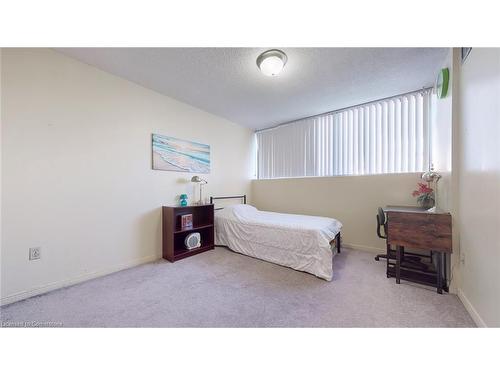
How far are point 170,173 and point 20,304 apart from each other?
1.93 m

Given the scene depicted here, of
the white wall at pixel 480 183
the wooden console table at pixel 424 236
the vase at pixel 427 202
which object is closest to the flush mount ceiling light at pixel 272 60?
the white wall at pixel 480 183

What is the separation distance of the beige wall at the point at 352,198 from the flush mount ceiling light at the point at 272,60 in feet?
6.96

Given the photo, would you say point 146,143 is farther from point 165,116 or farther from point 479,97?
point 479,97

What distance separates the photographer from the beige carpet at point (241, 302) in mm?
1360

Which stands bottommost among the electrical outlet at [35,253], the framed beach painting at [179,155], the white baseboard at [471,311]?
the white baseboard at [471,311]

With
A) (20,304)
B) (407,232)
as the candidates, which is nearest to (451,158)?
(407,232)

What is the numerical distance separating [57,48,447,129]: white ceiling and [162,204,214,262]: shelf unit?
5.72 ft

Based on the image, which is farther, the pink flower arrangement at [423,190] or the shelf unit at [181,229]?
the shelf unit at [181,229]

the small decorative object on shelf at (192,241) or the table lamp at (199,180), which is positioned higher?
the table lamp at (199,180)

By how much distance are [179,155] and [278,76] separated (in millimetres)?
1867

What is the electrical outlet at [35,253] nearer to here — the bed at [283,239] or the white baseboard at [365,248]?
the bed at [283,239]

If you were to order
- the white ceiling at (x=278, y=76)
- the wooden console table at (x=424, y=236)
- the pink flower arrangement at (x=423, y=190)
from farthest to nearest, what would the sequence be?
the pink flower arrangement at (x=423, y=190), the white ceiling at (x=278, y=76), the wooden console table at (x=424, y=236)

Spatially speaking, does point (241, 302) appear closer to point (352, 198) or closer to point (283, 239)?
point (283, 239)

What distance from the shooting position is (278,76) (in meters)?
2.24
